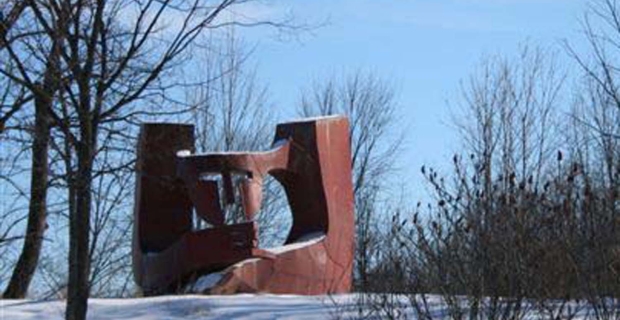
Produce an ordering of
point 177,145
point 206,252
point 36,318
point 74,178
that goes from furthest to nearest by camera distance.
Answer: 1. point 177,145
2. point 206,252
3. point 36,318
4. point 74,178

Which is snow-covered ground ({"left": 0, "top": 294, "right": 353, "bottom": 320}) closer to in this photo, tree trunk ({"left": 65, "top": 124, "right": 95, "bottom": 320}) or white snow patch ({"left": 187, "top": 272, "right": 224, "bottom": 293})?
white snow patch ({"left": 187, "top": 272, "right": 224, "bottom": 293})

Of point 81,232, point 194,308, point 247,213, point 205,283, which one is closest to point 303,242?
point 247,213

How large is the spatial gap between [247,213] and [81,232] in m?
7.18

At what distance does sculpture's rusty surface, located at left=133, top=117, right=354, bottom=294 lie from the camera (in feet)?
54.3

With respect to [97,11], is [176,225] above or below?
below

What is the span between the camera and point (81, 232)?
996 cm

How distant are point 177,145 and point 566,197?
1018 cm

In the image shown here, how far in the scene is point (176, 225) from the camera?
59.8 feet

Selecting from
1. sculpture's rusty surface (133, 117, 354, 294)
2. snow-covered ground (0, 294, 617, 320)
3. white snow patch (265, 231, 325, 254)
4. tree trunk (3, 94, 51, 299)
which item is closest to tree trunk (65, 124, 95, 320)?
snow-covered ground (0, 294, 617, 320)

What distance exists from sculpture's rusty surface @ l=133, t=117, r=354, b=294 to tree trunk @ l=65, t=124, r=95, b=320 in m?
5.66

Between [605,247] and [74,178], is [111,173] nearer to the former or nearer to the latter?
[74,178]

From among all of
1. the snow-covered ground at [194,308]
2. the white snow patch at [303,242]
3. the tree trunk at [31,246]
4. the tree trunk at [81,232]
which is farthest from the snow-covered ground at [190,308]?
the tree trunk at [81,232]

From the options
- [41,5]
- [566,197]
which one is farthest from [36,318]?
[566,197]

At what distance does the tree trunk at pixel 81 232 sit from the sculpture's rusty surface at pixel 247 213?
5661 mm
